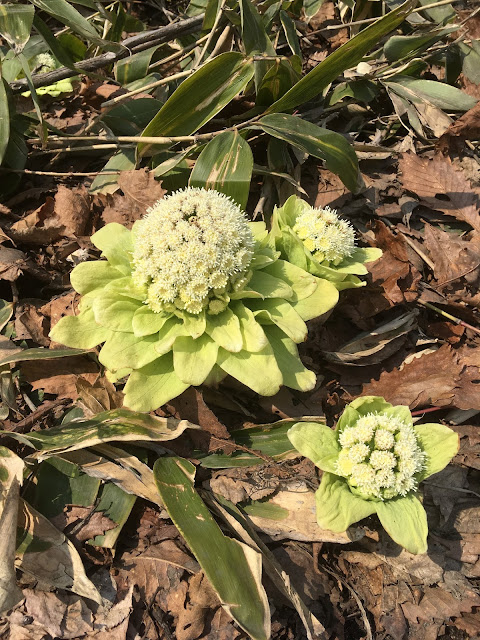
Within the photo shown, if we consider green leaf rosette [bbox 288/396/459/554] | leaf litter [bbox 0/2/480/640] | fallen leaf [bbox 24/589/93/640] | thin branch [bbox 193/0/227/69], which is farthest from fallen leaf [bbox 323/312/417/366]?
thin branch [bbox 193/0/227/69]

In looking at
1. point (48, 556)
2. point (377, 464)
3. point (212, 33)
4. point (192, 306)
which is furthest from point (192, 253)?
point (212, 33)

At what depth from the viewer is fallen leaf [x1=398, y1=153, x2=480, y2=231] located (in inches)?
102

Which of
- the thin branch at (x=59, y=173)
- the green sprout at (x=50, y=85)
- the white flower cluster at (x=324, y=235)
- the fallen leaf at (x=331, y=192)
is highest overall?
the green sprout at (x=50, y=85)

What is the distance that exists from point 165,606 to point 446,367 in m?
1.45

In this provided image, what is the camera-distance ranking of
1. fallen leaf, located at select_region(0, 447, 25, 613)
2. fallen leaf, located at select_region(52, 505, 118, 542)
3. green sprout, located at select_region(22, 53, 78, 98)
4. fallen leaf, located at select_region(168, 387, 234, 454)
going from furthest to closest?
green sprout, located at select_region(22, 53, 78, 98) → fallen leaf, located at select_region(168, 387, 234, 454) → fallen leaf, located at select_region(52, 505, 118, 542) → fallen leaf, located at select_region(0, 447, 25, 613)

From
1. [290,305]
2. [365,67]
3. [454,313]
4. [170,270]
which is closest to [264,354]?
[290,305]

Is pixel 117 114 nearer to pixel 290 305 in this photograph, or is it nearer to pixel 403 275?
pixel 290 305

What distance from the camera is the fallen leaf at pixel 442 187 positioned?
2596 mm

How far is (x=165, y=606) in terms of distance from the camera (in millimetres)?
1811

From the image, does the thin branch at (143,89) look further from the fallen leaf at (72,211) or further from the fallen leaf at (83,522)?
the fallen leaf at (83,522)

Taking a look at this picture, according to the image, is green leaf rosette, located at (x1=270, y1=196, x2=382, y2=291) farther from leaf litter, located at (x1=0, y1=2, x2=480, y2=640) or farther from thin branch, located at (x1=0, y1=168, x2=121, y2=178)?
thin branch, located at (x1=0, y1=168, x2=121, y2=178)

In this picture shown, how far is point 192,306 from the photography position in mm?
1842

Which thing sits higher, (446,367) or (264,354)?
(264,354)

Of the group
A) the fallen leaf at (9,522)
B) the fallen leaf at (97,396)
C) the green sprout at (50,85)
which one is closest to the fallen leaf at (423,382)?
the fallen leaf at (97,396)
